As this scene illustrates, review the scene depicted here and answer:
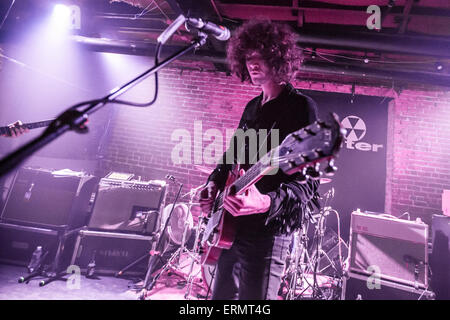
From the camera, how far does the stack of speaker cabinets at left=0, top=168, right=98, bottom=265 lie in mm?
3992

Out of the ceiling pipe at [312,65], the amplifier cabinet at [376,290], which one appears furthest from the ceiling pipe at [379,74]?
the amplifier cabinet at [376,290]

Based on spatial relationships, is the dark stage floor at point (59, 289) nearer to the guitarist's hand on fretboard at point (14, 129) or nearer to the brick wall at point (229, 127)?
the guitarist's hand on fretboard at point (14, 129)

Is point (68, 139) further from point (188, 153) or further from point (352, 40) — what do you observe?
point (352, 40)

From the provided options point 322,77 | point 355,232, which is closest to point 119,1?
point 322,77

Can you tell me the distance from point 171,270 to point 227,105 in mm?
3416

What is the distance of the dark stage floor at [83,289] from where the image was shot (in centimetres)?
322

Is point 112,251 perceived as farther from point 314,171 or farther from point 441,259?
point 441,259

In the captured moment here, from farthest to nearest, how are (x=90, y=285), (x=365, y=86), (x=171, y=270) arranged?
(x=365, y=86)
(x=171, y=270)
(x=90, y=285)

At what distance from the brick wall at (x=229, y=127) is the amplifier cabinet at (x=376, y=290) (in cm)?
213

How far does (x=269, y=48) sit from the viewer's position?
2.32m

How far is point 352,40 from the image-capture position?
3879 mm

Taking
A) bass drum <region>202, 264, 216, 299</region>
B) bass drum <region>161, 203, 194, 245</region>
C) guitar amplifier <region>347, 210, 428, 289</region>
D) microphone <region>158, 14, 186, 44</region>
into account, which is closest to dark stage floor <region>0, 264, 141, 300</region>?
bass drum <region>161, 203, 194, 245</region>

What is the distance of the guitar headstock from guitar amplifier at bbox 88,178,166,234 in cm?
338
